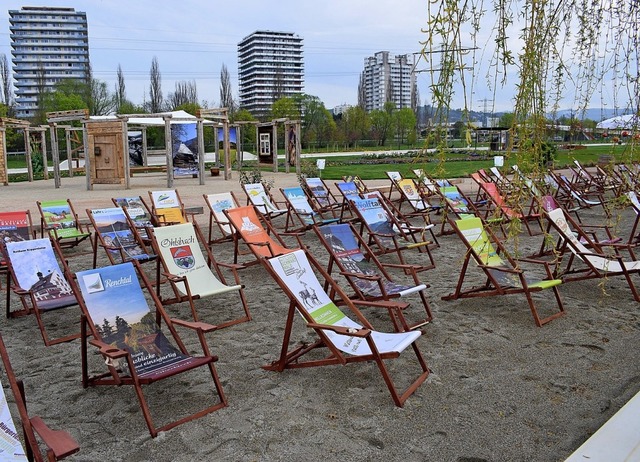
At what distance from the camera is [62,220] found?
26.4ft

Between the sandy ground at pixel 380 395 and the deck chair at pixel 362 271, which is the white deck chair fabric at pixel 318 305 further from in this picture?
the deck chair at pixel 362 271

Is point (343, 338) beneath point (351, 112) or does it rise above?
beneath

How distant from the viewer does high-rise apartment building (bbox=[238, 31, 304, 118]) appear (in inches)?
2421

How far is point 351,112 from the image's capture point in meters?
45.1

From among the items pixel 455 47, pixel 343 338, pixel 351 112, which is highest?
pixel 351 112

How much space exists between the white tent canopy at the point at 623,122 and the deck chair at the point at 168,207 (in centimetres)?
698

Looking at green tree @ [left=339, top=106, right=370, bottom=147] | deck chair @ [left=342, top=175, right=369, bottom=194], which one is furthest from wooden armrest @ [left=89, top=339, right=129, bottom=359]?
green tree @ [left=339, top=106, right=370, bottom=147]

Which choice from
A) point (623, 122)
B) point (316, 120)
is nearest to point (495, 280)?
point (623, 122)

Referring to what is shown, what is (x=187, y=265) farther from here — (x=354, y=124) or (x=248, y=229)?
(x=354, y=124)

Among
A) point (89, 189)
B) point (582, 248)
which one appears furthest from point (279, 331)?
point (89, 189)

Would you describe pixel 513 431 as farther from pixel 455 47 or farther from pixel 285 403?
pixel 455 47

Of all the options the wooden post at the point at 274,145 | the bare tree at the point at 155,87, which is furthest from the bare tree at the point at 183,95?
the wooden post at the point at 274,145

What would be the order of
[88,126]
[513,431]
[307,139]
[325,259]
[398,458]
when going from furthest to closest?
1. [307,139]
2. [88,126]
3. [325,259]
4. [513,431]
5. [398,458]

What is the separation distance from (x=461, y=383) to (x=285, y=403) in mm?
1132
